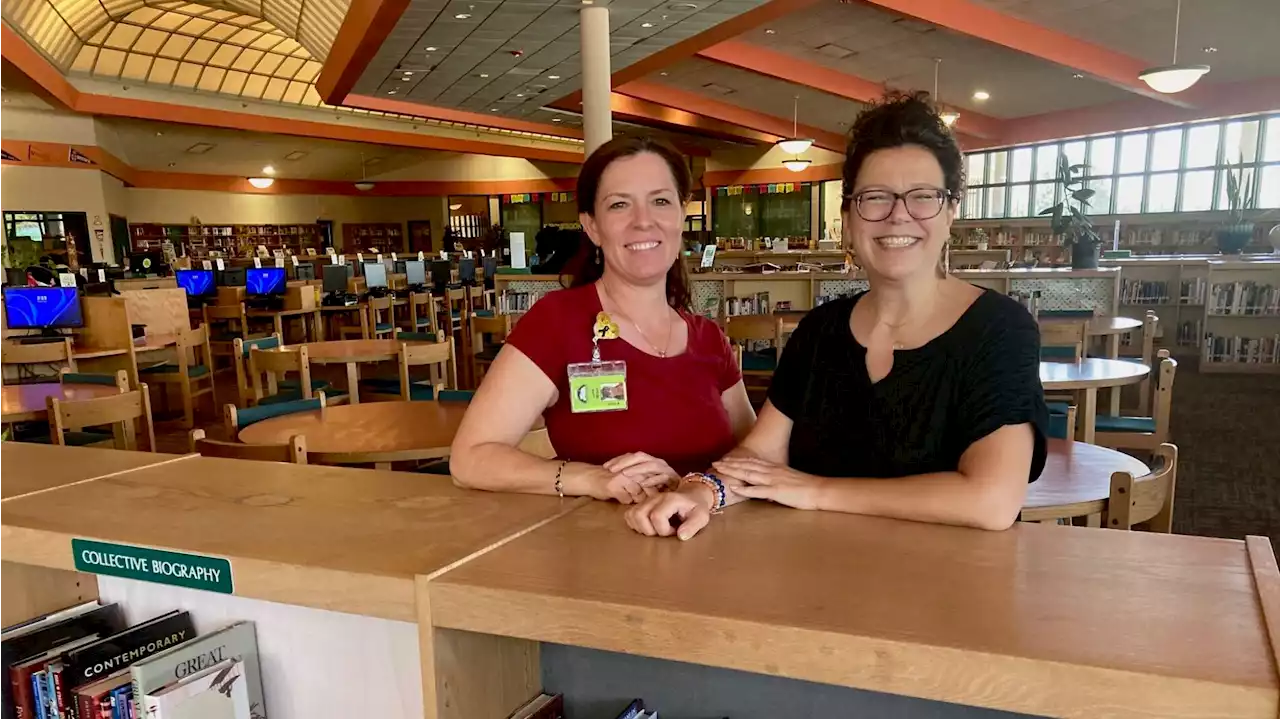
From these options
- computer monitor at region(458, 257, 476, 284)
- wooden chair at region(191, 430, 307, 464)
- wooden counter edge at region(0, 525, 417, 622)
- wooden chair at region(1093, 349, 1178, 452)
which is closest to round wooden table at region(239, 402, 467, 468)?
wooden chair at region(191, 430, 307, 464)

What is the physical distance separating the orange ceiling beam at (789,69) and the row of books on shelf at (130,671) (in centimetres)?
891

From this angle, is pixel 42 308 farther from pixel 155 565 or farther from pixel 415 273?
pixel 415 273

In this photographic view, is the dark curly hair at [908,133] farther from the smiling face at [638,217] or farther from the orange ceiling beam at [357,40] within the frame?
the orange ceiling beam at [357,40]

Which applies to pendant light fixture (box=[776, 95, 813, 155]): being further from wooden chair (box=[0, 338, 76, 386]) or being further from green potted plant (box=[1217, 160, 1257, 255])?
wooden chair (box=[0, 338, 76, 386])

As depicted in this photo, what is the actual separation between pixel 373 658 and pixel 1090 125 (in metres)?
14.0

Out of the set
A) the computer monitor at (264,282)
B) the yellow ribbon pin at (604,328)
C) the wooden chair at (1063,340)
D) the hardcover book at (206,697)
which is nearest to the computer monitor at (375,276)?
the computer monitor at (264,282)

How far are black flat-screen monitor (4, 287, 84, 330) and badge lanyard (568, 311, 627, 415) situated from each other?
18.5 feet

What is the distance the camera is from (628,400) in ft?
4.93

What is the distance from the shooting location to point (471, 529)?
3.00 ft

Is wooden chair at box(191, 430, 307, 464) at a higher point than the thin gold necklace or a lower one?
lower

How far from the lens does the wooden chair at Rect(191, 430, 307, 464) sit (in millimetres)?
2410

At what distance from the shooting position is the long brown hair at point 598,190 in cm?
159

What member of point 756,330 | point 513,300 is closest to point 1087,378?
point 756,330

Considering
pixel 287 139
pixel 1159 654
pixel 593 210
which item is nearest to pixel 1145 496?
pixel 593 210
